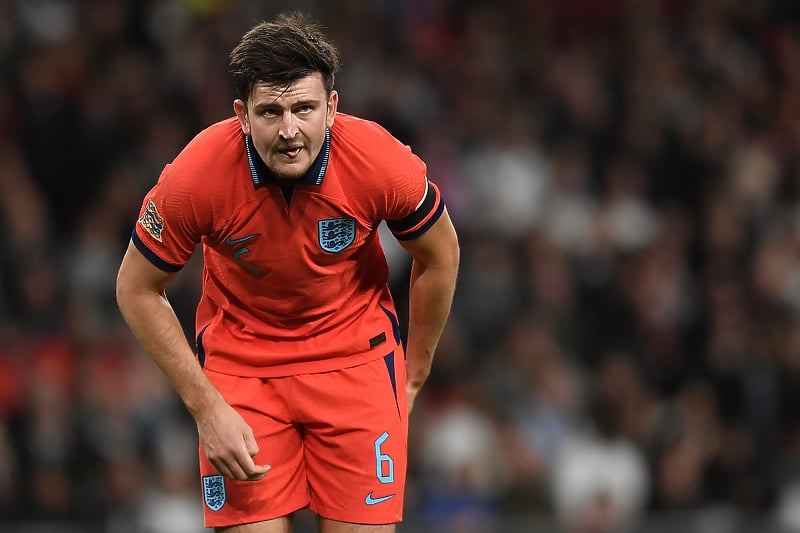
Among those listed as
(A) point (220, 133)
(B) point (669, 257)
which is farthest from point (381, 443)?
(B) point (669, 257)

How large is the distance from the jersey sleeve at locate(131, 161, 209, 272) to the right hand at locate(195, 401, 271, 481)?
0.44 meters

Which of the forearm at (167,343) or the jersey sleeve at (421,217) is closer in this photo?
the forearm at (167,343)

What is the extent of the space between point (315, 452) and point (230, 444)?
1.19 ft

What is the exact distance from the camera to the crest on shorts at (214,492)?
397cm

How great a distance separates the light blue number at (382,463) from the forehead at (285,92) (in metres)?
1.07

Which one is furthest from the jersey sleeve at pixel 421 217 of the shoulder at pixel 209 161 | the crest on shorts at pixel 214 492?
the crest on shorts at pixel 214 492

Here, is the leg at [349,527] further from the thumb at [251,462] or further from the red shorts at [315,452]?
the thumb at [251,462]

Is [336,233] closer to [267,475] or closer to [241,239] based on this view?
[241,239]

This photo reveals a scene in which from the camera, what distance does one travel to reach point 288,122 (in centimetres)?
364

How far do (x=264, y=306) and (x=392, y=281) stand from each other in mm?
4623

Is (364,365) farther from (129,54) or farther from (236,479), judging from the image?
(129,54)

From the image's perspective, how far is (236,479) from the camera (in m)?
3.82

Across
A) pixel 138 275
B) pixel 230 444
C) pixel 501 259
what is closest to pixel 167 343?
pixel 138 275

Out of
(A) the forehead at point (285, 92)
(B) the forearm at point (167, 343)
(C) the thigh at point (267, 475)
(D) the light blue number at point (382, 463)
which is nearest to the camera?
(A) the forehead at point (285, 92)
